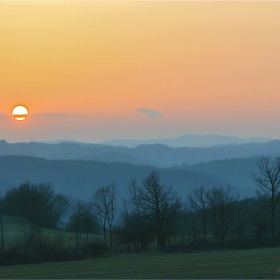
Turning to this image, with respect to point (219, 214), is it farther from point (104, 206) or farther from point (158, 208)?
point (104, 206)

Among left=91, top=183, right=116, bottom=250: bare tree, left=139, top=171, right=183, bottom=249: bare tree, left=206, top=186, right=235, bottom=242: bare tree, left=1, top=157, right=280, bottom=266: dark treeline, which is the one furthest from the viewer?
left=91, top=183, right=116, bottom=250: bare tree

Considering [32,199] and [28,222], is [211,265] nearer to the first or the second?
[28,222]

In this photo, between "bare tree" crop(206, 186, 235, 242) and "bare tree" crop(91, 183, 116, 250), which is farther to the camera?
"bare tree" crop(91, 183, 116, 250)

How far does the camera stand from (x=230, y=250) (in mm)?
50312

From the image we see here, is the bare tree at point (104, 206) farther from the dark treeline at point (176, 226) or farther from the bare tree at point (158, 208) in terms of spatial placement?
the bare tree at point (158, 208)

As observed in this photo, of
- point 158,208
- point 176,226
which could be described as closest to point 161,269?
point 158,208

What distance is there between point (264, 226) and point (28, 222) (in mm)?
38684

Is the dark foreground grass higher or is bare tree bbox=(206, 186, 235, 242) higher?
bare tree bbox=(206, 186, 235, 242)

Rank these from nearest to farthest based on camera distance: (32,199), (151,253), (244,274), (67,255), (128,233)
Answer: (244,274) < (67,255) < (151,253) < (128,233) < (32,199)

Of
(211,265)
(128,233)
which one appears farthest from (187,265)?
(128,233)

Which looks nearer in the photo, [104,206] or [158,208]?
[158,208]

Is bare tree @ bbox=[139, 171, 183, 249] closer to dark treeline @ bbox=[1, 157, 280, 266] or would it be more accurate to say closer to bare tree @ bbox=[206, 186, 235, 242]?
dark treeline @ bbox=[1, 157, 280, 266]

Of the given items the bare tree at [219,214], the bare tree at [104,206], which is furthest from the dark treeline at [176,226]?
the bare tree at [104,206]

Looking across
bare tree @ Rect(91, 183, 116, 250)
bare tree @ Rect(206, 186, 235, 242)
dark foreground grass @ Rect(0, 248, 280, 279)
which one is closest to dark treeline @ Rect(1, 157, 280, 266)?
bare tree @ Rect(206, 186, 235, 242)
